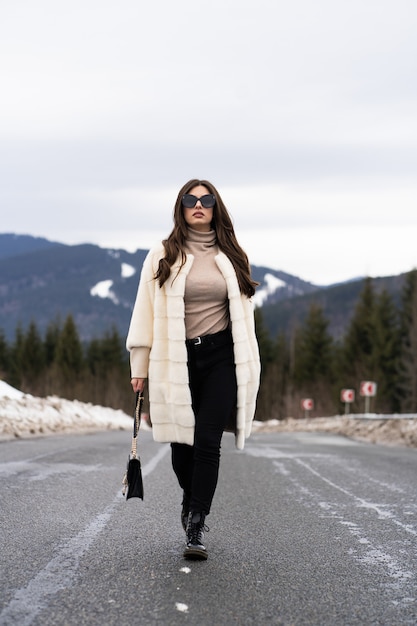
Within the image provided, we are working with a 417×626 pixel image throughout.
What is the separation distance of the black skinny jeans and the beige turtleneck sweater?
0.31ft

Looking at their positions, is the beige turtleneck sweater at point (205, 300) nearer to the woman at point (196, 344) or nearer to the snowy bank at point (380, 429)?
the woman at point (196, 344)

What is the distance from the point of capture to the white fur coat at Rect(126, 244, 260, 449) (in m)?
5.32

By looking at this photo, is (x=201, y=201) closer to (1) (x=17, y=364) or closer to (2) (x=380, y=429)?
(2) (x=380, y=429)

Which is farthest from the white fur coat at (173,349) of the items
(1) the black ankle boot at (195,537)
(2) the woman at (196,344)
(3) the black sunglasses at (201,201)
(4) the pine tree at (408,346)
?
(4) the pine tree at (408,346)

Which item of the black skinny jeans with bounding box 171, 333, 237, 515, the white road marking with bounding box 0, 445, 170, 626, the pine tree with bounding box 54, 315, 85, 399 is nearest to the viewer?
the white road marking with bounding box 0, 445, 170, 626

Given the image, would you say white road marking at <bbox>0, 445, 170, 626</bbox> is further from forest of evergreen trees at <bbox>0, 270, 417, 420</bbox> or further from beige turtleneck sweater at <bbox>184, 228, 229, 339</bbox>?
forest of evergreen trees at <bbox>0, 270, 417, 420</bbox>

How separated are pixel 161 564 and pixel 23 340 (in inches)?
3729

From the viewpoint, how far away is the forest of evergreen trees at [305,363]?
65438 mm

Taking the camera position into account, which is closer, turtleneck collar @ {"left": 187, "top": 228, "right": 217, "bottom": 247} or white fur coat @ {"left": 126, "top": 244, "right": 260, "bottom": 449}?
white fur coat @ {"left": 126, "top": 244, "right": 260, "bottom": 449}

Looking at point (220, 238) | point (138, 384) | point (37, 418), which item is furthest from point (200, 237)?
point (37, 418)

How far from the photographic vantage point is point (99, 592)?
418 cm

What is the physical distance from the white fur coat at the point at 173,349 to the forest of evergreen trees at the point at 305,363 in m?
55.0

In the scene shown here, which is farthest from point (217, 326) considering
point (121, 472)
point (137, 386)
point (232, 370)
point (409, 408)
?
point (409, 408)

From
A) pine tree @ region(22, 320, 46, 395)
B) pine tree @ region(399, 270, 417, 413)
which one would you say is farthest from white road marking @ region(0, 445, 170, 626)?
pine tree @ region(22, 320, 46, 395)
